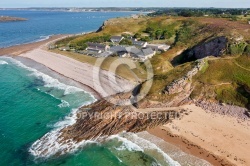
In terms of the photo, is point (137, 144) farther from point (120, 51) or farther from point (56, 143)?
point (120, 51)

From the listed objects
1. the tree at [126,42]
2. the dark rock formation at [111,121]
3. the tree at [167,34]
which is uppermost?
the tree at [167,34]

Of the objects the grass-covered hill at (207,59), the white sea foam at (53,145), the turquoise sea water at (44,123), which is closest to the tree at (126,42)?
the grass-covered hill at (207,59)

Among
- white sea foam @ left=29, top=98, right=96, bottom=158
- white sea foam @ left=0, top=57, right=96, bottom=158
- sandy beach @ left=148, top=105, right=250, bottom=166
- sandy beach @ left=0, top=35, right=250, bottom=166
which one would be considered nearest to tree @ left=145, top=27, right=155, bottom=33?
sandy beach @ left=0, top=35, right=250, bottom=166

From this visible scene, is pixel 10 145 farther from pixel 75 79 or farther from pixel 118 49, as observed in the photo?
pixel 118 49

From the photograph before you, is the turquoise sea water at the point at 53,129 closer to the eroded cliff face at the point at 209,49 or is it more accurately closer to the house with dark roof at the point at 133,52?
the house with dark roof at the point at 133,52

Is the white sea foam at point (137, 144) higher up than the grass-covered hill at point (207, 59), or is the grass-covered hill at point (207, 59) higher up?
the grass-covered hill at point (207, 59)
